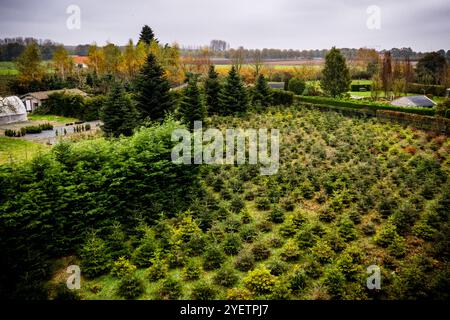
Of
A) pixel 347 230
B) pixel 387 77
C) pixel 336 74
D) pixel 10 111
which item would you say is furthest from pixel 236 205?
pixel 387 77

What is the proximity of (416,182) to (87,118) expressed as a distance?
4107 centimetres

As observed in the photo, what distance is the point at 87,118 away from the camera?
45.5m

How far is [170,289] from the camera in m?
10.5

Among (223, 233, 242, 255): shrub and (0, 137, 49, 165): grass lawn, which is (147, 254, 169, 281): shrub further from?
(0, 137, 49, 165): grass lawn

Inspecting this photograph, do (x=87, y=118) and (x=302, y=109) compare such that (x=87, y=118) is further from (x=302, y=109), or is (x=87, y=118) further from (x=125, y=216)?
(x=125, y=216)

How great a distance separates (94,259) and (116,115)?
17903 millimetres

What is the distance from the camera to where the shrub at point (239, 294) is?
997 cm

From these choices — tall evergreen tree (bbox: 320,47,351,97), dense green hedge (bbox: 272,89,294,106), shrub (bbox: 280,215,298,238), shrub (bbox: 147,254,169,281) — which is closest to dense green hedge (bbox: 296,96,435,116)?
dense green hedge (bbox: 272,89,294,106)

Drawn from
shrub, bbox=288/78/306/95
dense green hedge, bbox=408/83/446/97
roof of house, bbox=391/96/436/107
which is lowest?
roof of house, bbox=391/96/436/107

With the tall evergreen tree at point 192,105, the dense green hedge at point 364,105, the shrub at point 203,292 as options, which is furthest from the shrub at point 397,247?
the dense green hedge at point 364,105

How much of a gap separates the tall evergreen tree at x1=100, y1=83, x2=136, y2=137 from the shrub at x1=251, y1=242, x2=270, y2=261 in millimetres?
18695

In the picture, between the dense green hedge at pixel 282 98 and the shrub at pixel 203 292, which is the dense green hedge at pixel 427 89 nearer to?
the dense green hedge at pixel 282 98

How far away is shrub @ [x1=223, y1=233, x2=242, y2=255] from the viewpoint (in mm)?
12711

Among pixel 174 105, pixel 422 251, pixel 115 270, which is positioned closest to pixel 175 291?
pixel 115 270
